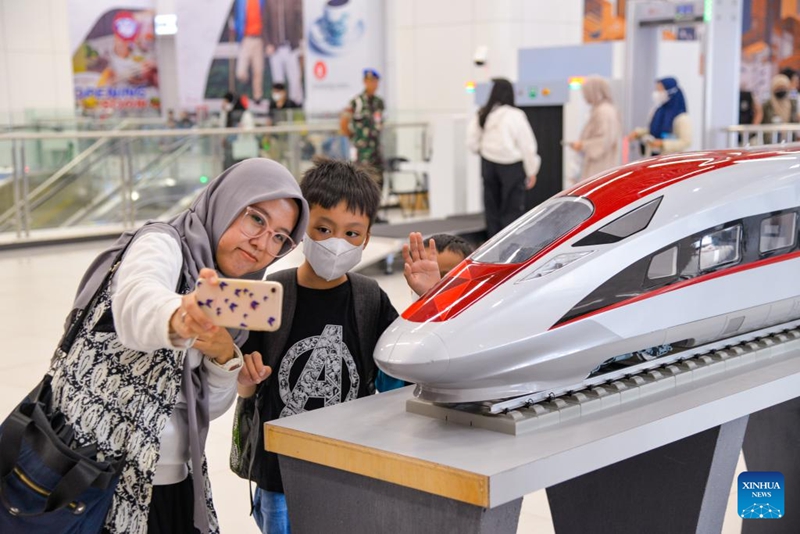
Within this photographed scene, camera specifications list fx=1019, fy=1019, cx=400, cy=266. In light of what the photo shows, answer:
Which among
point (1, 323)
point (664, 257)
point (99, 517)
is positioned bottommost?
point (1, 323)

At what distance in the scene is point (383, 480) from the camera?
1.71 metres

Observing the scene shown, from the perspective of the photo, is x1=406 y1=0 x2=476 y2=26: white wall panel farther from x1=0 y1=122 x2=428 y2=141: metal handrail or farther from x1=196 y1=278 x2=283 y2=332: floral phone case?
x1=196 y1=278 x2=283 y2=332: floral phone case

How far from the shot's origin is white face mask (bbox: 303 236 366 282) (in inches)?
83.4

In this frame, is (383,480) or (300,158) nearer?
(383,480)

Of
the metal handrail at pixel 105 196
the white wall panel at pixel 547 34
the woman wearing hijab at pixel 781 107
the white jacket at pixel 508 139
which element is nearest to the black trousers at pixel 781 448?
the white jacket at pixel 508 139

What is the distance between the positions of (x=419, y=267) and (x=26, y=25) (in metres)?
13.0

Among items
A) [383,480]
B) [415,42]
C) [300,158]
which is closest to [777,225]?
[383,480]

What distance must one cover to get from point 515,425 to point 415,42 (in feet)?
47.8

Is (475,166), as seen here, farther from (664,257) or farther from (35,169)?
(664,257)

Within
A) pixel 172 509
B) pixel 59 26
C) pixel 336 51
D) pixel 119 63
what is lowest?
pixel 172 509

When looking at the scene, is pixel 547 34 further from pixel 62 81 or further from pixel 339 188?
pixel 339 188

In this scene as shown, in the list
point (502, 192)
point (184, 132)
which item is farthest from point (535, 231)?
point (184, 132)

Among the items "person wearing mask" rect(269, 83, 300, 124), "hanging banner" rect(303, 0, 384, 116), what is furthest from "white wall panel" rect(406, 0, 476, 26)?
"person wearing mask" rect(269, 83, 300, 124)

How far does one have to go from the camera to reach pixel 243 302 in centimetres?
142
